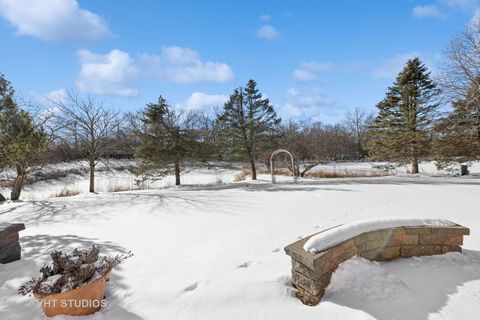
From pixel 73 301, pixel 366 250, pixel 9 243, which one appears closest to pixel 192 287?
pixel 73 301

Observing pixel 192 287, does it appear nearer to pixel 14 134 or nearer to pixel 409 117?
pixel 14 134

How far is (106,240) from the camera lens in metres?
4.46

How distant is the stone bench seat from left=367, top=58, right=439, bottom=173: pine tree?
1684cm

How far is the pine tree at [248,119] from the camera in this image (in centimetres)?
1338

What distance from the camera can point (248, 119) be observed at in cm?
1338

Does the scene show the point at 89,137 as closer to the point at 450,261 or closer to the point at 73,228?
the point at 73,228

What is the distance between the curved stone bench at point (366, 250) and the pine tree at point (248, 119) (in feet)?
34.8

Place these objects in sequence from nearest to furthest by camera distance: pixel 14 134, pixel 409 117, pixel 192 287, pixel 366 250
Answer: pixel 192 287 → pixel 366 250 → pixel 14 134 → pixel 409 117

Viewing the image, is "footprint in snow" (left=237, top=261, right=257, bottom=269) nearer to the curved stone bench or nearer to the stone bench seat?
the curved stone bench

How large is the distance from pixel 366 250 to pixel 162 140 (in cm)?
1129

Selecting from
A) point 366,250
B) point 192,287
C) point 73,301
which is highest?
point 366,250

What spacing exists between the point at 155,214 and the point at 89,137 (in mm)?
7793

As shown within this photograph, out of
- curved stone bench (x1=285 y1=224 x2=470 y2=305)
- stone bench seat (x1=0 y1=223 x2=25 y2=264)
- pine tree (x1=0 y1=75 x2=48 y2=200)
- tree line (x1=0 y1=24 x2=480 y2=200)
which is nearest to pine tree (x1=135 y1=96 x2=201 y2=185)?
tree line (x1=0 y1=24 x2=480 y2=200)

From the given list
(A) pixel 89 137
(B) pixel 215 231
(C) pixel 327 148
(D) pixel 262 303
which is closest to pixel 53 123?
(A) pixel 89 137
